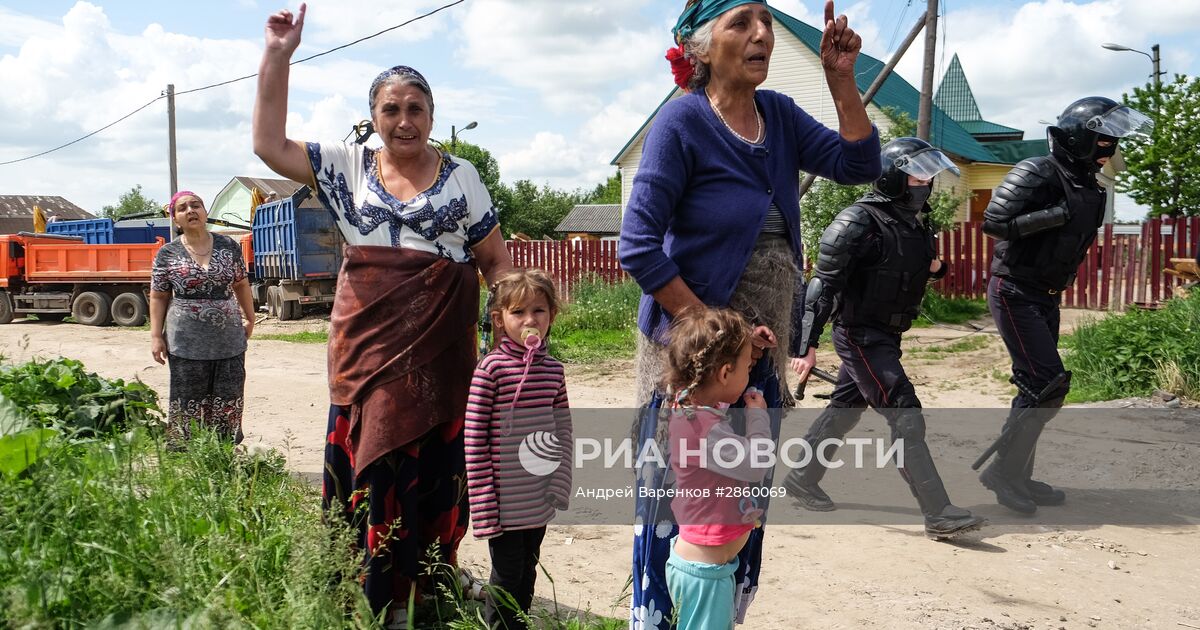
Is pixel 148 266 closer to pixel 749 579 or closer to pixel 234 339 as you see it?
pixel 234 339

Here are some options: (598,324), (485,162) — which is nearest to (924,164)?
(598,324)

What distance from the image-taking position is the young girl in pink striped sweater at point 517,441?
111 inches

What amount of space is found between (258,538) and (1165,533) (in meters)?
4.40

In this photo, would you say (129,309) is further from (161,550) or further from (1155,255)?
(1155,255)

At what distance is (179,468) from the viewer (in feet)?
13.2

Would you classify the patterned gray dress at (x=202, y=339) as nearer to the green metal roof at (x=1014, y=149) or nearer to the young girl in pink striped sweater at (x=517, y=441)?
the young girl in pink striped sweater at (x=517, y=441)

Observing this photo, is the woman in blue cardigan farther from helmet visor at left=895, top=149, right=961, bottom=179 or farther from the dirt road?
helmet visor at left=895, top=149, right=961, bottom=179

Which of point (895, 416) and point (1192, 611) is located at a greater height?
point (895, 416)

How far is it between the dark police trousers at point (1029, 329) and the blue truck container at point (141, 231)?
22.1 m

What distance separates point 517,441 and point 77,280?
19350mm

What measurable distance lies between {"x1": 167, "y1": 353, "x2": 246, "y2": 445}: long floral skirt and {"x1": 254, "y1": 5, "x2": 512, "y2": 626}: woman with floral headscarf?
2382 mm

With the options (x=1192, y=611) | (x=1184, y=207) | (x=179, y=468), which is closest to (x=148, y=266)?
(x=179, y=468)

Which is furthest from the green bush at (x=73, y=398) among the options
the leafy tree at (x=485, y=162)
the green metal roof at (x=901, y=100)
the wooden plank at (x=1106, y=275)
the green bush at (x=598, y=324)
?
the leafy tree at (x=485, y=162)

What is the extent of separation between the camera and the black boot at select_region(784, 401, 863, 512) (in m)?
5.08
